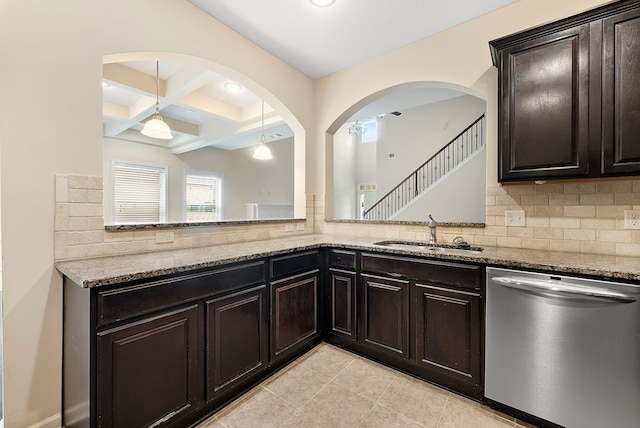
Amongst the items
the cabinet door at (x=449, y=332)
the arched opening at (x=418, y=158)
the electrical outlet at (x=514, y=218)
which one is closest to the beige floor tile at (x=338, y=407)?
the cabinet door at (x=449, y=332)

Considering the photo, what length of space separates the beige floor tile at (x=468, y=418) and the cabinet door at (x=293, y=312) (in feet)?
3.75

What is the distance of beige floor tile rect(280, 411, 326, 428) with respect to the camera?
1644mm

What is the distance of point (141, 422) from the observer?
1.40 m

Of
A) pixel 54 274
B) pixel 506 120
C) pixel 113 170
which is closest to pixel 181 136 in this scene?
pixel 113 170

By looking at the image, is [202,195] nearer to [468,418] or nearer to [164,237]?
[164,237]

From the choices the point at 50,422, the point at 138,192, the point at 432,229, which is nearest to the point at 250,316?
the point at 50,422

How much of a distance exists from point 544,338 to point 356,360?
1357mm

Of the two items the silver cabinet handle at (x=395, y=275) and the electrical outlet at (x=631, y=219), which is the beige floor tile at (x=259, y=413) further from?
the electrical outlet at (x=631, y=219)

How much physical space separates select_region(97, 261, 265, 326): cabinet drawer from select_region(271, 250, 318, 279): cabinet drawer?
0.66 ft

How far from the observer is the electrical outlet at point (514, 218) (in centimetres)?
221

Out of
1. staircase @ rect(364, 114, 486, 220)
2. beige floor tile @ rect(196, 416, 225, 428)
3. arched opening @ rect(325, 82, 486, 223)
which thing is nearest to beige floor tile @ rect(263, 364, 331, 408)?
beige floor tile @ rect(196, 416, 225, 428)

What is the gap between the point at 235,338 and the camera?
1.83 meters

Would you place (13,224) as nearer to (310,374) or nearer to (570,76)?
(310,374)

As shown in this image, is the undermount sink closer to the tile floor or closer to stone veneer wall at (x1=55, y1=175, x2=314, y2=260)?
the tile floor
